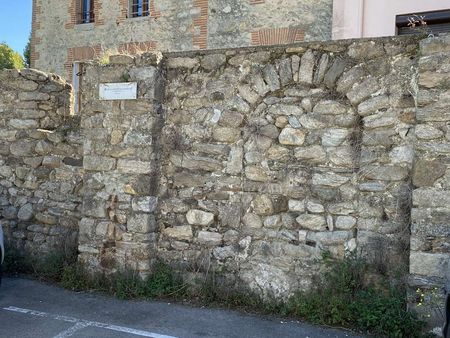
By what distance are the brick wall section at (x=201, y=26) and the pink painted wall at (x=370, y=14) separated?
310 cm

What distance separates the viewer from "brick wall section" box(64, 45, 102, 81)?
13164 millimetres

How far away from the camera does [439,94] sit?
13.5 feet

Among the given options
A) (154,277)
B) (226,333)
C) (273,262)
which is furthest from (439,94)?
(154,277)

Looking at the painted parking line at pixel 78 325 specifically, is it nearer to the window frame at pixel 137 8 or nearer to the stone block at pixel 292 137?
the stone block at pixel 292 137

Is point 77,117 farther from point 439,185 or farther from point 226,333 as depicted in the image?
point 439,185

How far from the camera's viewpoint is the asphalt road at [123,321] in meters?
4.31

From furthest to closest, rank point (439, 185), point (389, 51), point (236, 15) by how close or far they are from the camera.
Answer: point (236, 15)
point (389, 51)
point (439, 185)

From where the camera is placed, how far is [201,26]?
37.2ft

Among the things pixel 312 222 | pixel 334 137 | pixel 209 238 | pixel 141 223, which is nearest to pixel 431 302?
pixel 312 222

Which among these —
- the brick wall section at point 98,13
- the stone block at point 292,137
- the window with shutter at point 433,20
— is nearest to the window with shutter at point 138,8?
the brick wall section at point 98,13

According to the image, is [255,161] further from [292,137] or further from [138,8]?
[138,8]

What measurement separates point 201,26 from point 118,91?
629 centimetres

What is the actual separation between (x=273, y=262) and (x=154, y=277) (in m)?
1.33

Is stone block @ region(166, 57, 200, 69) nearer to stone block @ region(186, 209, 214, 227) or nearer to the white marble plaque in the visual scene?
the white marble plaque
